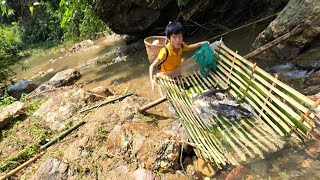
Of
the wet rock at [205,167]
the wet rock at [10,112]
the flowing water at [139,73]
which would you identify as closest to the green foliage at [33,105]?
the wet rock at [10,112]

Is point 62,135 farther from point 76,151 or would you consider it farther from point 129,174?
point 129,174

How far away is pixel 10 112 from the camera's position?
543 centimetres

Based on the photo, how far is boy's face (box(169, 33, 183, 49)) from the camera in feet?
14.1

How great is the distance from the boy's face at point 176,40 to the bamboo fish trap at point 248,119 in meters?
0.52

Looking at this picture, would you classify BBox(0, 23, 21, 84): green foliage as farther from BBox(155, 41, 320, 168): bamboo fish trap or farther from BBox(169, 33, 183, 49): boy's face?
BBox(169, 33, 183, 49): boy's face

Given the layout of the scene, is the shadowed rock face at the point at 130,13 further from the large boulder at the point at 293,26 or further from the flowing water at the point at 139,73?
the large boulder at the point at 293,26

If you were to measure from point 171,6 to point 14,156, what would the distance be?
609cm

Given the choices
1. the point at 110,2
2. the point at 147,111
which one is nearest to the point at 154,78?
the point at 147,111

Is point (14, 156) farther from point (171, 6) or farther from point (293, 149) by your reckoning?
point (171, 6)

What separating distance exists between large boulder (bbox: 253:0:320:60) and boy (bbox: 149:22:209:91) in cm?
167

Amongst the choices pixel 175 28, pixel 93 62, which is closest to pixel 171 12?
pixel 93 62

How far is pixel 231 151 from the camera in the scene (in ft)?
11.3

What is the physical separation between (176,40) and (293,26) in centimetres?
236

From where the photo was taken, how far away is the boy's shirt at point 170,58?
455 centimetres
